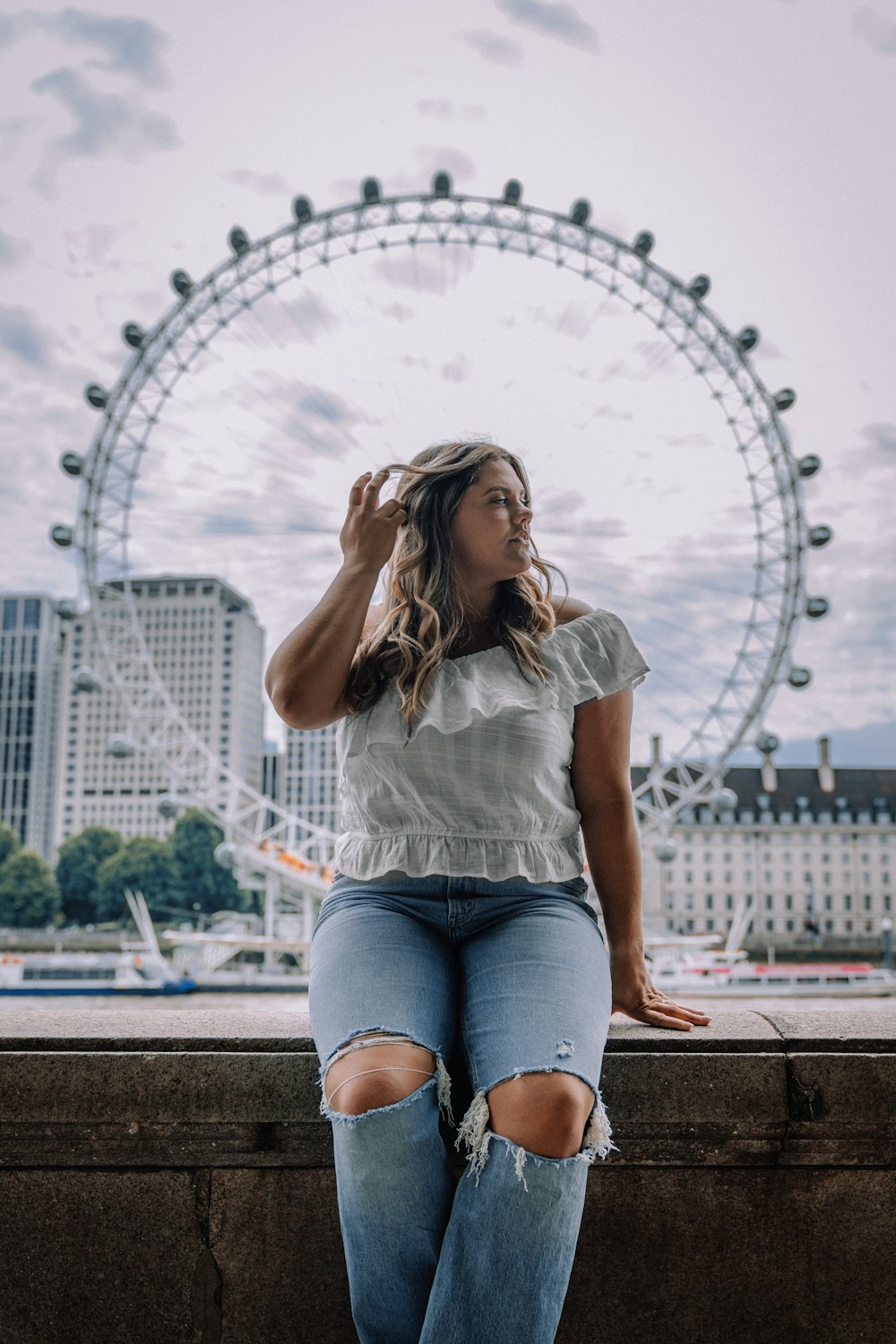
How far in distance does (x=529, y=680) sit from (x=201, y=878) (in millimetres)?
60909

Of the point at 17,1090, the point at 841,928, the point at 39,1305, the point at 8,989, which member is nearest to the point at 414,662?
the point at 17,1090

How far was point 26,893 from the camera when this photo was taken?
61094 millimetres

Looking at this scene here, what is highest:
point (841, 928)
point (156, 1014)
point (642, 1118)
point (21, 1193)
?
point (156, 1014)

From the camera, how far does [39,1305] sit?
2.22 m

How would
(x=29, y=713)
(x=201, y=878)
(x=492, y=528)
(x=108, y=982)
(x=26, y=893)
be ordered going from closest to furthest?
(x=492, y=528) < (x=108, y=982) < (x=201, y=878) < (x=26, y=893) < (x=29, y=713)

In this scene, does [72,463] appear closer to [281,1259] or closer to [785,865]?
[281,1259]

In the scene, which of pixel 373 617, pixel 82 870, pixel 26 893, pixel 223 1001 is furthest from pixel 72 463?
pixel 82 870

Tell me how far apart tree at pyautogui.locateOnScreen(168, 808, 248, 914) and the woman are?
5962 cm

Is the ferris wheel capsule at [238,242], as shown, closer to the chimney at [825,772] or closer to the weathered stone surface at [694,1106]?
the weathered stone surface at [694,1106]

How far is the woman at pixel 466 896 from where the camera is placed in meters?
1.72

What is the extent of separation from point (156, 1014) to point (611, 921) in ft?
3.31

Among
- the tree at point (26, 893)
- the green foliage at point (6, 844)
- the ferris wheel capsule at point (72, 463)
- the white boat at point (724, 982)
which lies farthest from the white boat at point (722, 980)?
the green foliage at point (6, 844)

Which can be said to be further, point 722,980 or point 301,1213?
point 722,980

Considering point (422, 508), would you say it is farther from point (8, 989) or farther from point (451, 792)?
point (8, 989)
